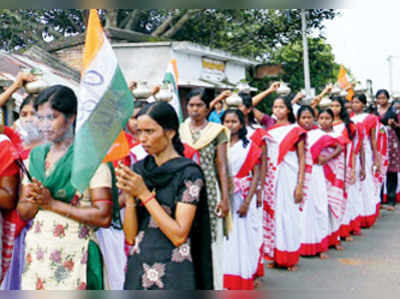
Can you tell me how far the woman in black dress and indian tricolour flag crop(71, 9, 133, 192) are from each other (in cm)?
18

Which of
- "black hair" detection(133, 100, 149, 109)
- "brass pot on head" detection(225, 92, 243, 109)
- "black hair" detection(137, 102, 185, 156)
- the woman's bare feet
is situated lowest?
the woman's bare feet

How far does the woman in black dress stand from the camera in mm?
2363

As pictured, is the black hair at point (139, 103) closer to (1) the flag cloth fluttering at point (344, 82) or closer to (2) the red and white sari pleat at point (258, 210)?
(2) the red and white sari pleat at point (258, 210)

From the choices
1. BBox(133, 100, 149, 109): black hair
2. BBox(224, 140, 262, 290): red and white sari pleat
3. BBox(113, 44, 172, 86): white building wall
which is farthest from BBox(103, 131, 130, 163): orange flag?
BBox(113, 44, 172, 86): white building wall

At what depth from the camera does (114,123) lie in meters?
2.28

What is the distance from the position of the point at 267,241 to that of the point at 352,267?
1041 mm

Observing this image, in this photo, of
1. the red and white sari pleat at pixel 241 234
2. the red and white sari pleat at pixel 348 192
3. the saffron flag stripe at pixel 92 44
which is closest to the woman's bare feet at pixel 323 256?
the red and white sari pleat at pixel 348 192

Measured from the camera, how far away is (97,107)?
2262 mm

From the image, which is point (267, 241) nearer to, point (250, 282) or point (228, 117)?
point (250, 282)

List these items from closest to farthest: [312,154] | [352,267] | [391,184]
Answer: [352,267]
[312,154]
[391,184]

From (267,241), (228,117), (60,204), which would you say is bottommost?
(267,241)

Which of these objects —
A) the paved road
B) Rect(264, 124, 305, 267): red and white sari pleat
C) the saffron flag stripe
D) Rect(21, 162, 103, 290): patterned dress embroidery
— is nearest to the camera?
the saffron flag stripe

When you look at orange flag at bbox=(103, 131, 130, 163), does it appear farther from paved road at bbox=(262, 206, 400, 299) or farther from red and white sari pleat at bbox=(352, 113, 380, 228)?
red and white sari pleat at bbox=(352, 113, 380, 228)

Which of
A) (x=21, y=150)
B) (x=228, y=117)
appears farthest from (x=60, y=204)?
(x=228, y=117)
